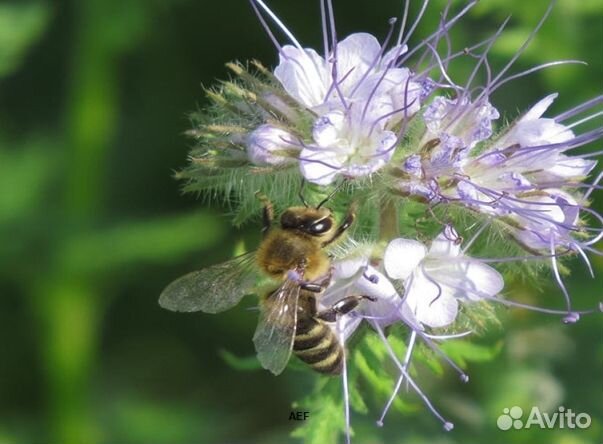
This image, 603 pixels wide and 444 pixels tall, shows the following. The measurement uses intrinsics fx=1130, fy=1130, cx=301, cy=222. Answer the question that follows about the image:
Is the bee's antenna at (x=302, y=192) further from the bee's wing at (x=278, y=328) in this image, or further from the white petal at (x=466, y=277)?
the white petal at (x=466, y=277)

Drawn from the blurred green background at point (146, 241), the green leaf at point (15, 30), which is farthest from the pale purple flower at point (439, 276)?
the green leaf at point (15, 30)

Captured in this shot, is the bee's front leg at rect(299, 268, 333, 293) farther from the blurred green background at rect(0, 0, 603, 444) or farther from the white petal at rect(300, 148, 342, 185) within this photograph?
the blurred green background at rect(0, 0, 603, 444)

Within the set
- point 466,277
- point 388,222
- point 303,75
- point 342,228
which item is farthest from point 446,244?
point 303,75

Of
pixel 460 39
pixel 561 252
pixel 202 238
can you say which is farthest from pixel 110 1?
pixel 561 252

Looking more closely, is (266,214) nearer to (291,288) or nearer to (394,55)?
(291,288)

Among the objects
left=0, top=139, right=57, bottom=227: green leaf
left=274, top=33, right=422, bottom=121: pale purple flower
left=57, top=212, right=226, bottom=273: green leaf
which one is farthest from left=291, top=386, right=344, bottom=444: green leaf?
left=0, top=139, right=57, bottom=227: green leaf

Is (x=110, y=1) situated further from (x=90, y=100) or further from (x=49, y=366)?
(x=49, y=366)
